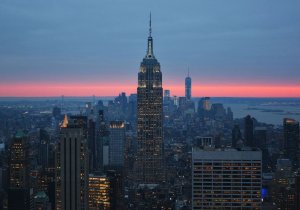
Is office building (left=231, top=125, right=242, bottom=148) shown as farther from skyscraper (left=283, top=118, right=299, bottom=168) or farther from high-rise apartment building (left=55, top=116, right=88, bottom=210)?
high-rise apartment building (left=55, top=116, right=88, bottom=210)

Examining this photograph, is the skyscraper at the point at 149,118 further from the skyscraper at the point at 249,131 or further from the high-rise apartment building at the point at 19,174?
the high-rise apartment building at the point at 19,174

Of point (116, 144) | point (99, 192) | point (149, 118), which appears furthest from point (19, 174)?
point (149, 118)

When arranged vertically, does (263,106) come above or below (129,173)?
above

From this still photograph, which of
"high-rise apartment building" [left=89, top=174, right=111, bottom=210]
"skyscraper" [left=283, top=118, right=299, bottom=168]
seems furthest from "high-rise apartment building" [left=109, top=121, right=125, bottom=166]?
"skyscraper" [left=283, top=118, right=299, bottom=168]

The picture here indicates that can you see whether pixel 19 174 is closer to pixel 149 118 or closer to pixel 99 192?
pixel 99 192

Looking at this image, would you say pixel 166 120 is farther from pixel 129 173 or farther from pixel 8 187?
pixel 8 187

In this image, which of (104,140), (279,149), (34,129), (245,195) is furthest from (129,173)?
(245,195)

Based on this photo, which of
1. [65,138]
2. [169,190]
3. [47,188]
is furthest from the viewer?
[169,190]
